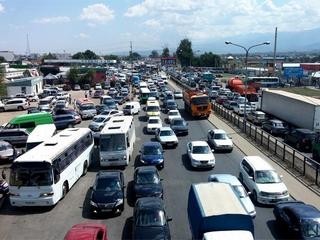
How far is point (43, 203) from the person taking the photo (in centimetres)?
2048

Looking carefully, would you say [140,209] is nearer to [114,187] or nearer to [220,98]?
[114,187]

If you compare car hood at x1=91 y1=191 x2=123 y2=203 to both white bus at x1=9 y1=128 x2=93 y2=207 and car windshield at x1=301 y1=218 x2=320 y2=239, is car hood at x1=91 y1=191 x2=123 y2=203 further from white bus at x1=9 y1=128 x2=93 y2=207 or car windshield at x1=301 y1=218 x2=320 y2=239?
car windshield at x1=301 y1=218 x2=320 y2=239

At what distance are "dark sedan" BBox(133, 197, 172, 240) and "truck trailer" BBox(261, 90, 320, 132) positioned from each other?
2501cm

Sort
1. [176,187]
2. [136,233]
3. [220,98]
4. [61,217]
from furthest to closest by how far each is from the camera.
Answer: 1. [220,98]
2. [176,187]
3. [61,217]
4. [136,233]

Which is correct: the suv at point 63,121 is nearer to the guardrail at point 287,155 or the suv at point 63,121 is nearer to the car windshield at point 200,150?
the guardrail at point 287,155

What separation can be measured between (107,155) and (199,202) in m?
13.0

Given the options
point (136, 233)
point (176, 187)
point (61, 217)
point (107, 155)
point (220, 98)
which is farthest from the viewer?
point (220, 98)

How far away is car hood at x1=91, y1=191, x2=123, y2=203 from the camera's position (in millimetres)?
19719

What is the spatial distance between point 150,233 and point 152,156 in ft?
39.3

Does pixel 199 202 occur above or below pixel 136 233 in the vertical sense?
above

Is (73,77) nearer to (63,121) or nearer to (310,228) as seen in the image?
(63,121)

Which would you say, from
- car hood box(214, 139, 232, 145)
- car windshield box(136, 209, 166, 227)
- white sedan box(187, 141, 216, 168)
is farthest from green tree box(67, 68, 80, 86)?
car windshield box(136, 209, 166, 227)

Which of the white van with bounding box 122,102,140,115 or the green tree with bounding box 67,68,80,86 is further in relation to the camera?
the green tree with bounding box 67,68,80,86

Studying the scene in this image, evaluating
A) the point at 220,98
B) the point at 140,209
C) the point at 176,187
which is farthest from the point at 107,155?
the point at 220,98
